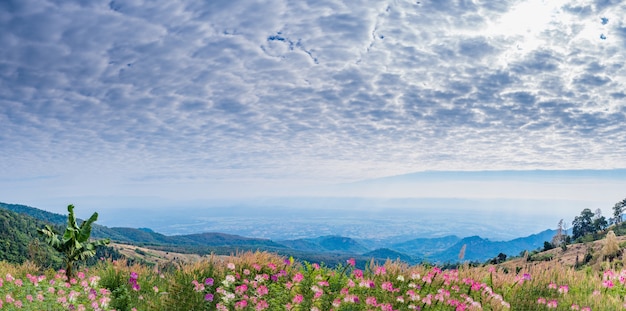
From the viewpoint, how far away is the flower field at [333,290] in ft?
26.7

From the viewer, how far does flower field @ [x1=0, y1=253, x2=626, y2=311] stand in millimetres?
8148

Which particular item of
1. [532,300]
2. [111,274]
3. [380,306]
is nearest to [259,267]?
[380,306]

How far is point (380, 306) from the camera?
304 inches

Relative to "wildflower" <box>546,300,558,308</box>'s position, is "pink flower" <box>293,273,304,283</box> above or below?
above

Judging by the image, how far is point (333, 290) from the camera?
9.07 m

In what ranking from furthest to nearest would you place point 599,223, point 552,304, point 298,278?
point 599,223, point 298,278, point 552,304

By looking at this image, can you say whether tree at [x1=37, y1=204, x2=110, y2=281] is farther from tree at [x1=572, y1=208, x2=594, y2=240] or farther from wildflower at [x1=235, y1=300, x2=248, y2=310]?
tree at [x1=572, y1=208, x2=594, y2=240]

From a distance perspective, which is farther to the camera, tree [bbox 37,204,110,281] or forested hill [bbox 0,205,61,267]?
forested hill [bbox 0,205,61,267]

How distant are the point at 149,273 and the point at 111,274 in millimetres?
976

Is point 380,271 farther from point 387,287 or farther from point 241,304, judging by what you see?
point 241,304

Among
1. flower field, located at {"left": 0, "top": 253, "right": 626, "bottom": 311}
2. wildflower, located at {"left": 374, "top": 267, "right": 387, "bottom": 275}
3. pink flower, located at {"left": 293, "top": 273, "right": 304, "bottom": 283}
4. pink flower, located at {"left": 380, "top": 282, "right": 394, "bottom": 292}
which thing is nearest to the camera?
flower field, located at {"left": 0, "top": 253, "right": 626, "bottom": 311}

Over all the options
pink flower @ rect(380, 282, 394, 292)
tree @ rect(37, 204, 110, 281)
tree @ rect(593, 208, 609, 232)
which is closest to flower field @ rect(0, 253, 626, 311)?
pink flower @ rect(380, 282, 394, 292)

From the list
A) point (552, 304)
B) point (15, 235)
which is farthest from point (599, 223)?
point (15, 235)

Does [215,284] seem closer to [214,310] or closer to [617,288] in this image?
[214,310]
